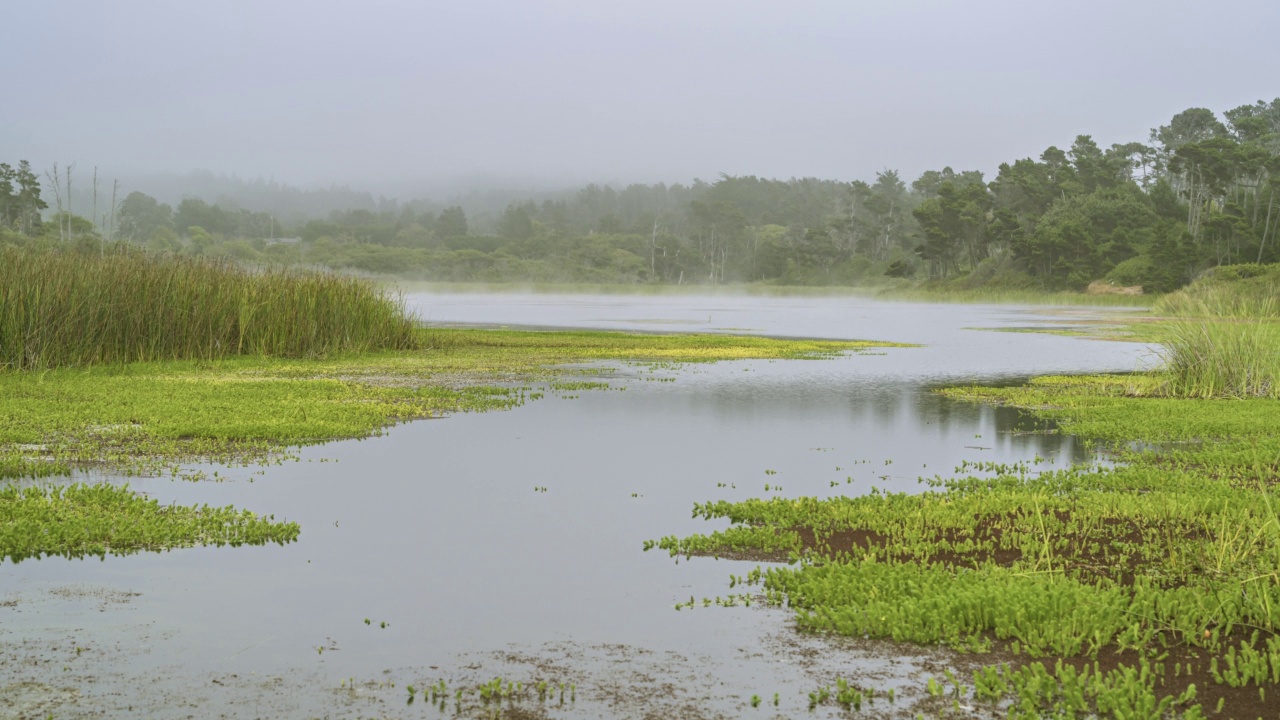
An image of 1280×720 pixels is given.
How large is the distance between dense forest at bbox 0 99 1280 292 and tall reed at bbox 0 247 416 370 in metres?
2.46

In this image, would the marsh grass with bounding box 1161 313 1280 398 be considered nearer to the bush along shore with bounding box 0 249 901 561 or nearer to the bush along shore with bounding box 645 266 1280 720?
the bush along shore with bounding box 645 266 1280 720

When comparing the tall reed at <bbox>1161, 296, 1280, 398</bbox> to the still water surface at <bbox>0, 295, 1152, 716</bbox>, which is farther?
the tall reed at <bbox>1161, 296, 1280, 398</bbox>

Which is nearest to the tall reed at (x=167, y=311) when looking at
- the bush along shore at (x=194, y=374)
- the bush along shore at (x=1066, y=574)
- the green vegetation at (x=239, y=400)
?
the bush along shore at (x=194, y=374)

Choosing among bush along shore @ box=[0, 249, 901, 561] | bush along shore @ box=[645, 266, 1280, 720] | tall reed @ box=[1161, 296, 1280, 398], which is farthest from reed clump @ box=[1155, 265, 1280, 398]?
bush along shore @ box=[0, 249, 901, 561]

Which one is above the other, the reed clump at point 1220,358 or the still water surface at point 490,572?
the reed clump at point 1220,358

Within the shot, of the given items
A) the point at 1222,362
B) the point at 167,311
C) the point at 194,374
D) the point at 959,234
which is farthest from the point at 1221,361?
the point at 959,234

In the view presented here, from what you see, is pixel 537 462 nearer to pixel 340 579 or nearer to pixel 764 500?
pixel 764 500

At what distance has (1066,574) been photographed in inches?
326

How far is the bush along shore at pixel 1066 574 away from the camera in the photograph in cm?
621

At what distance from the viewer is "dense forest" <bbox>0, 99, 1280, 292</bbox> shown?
8769 cm

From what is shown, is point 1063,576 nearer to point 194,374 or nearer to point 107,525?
point 107,525

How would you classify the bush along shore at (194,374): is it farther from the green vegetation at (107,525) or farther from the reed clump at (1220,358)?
the reed clump at (1220,358)

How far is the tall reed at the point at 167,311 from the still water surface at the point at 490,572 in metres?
8.95

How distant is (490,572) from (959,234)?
4261 inches
